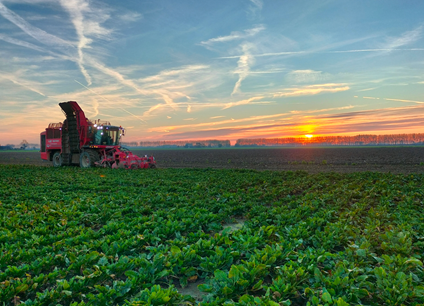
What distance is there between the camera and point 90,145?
949 inches

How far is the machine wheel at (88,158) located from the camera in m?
23.3

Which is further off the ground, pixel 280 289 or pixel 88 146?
pixel 88 146

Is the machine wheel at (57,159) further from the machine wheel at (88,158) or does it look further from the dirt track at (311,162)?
the dirt track at (311,162)

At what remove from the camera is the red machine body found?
901 inches

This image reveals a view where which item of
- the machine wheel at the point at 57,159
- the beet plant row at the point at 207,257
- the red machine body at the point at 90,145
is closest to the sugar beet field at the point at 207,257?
the beet plant row at the point at 207,257

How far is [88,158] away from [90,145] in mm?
1249

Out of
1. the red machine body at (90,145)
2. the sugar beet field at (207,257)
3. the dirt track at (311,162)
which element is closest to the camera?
the sugar beet field at (207,257)

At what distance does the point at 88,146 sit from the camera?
23844 millimetres

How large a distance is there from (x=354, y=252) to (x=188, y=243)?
3.16m

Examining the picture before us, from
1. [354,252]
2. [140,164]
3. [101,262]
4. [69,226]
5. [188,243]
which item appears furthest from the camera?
[140,164]

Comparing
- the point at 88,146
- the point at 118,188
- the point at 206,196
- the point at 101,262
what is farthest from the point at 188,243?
the point at 88,146

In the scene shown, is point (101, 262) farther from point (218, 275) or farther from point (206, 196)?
point (206, 196)

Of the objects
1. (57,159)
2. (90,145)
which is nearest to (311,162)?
(90,145)

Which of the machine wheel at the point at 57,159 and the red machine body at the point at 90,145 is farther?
the machine wheel at the point at 57,159
